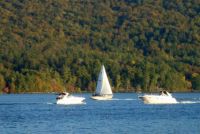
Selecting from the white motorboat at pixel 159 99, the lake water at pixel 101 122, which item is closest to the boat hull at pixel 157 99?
the white motorboat at pixel 159 99

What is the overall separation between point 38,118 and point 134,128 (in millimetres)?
19436

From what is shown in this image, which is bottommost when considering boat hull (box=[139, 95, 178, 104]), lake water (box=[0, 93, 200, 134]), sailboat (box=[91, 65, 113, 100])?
lake water (box=[0, 93, 200, 134])

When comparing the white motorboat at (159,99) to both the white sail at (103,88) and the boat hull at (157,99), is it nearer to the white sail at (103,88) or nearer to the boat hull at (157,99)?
the boat hull at (157,99)

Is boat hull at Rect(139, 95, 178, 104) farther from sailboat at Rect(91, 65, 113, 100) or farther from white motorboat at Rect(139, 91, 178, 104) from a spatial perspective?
sailboat at Rect(91, 65, 113, 100)

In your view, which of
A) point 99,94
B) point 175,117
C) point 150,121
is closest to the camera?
point 150,121

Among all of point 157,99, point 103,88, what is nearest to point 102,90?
point 103,88

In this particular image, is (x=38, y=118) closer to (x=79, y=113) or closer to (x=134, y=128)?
(x=79, y=113)

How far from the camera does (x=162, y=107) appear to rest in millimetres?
119688

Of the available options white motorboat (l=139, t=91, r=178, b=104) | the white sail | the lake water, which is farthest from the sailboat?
the lake water

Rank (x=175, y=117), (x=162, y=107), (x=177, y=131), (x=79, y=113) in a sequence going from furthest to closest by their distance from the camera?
(x=162, y=107), (x=79, y=113), (x=175, y=117), (x=177, y=131)

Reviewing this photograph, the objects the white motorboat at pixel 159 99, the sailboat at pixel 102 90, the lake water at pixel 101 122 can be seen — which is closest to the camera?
the lake water at pixel 101 122

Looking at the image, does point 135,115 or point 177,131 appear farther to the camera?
point 135,115

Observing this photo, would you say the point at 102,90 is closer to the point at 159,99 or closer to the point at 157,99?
the point at 157,99

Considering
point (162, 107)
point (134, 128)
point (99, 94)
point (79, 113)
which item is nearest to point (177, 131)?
point (134, 128)
